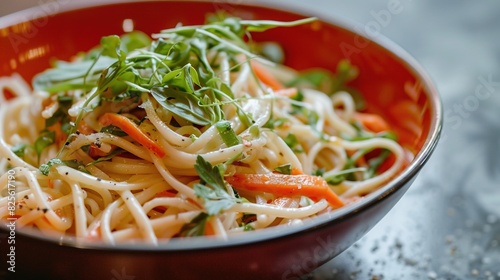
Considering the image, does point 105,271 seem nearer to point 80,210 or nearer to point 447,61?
point 80,210

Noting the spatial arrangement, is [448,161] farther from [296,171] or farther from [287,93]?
[296,171]

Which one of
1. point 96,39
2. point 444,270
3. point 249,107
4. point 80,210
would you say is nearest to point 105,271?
point 80,210

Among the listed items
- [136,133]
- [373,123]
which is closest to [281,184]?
[136,133]

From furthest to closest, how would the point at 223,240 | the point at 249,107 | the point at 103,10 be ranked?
1. the point at 103,10
2. the point at 249,107
3. the point at 223,240

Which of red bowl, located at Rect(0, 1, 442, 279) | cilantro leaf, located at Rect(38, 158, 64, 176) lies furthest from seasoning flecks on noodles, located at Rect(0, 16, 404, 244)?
red bowl, located at Rect(0, 1, 442, 279)

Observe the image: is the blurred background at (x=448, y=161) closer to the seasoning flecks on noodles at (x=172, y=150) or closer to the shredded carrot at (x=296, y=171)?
the seasoning flecks on noodles at (x=172, y=150)

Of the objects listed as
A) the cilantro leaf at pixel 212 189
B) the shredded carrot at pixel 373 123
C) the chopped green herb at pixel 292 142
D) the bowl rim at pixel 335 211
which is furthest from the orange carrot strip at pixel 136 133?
the shredded carrot at pixel 373 123

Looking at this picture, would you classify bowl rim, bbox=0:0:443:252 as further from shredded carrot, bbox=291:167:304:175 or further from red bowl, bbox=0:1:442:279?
shredded carrot, bbox=291:167:304:175
